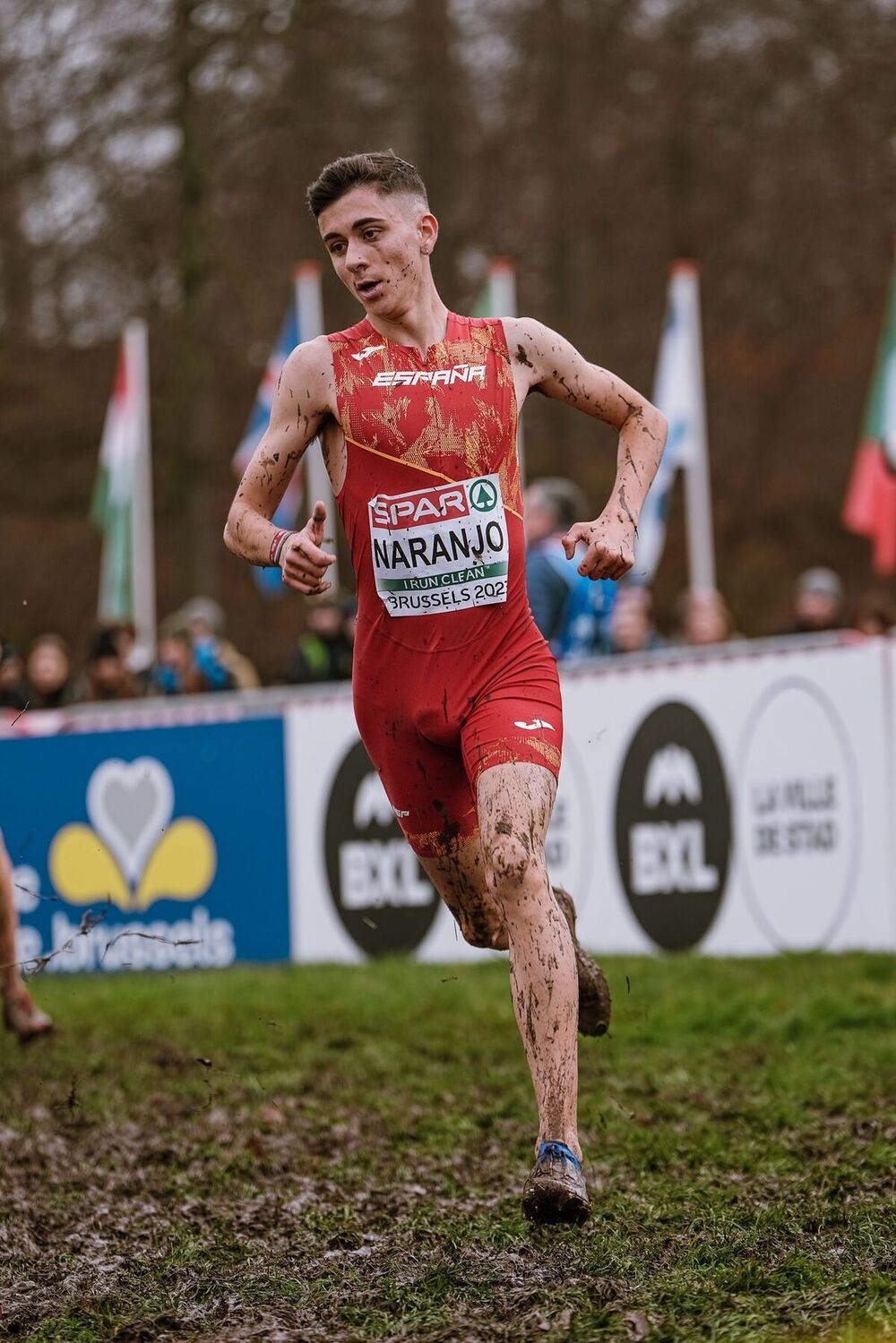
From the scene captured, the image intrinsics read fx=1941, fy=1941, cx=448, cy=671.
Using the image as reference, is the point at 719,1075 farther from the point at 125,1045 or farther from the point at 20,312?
the point at 20,312

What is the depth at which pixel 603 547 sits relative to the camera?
489 cm

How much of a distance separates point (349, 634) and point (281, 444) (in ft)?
26.3

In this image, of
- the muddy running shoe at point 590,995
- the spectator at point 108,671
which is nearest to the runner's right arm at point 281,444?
the muddy running shoe at point 590,995

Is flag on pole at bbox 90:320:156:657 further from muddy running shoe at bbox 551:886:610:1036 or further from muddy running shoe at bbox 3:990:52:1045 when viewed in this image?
muddy running shoe at bbox 551:886:610:1036

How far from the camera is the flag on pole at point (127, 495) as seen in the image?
754 inches

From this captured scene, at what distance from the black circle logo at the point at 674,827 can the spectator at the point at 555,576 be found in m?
0.69

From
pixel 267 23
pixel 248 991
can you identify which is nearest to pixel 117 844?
pixel 248 991

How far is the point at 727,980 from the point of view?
9.24m

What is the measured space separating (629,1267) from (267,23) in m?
18.0

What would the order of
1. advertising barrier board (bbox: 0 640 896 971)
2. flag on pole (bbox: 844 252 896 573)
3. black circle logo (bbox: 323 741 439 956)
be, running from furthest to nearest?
flag on pole (bbox: 844 252 896 573), black circle logo (bbox: 323 741 439 956), advertising barrier board (bbox: 0 640 896 971)

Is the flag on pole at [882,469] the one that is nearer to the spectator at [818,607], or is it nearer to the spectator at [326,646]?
the spectator at [818,607]

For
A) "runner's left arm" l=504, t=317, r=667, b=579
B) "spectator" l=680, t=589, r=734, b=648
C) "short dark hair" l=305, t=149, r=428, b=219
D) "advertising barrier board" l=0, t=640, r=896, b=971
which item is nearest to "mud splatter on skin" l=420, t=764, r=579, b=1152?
"runner's left arm" l=504, t=317, r=667, b=579

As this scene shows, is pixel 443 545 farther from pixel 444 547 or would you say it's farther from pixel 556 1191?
pixel 556 1191

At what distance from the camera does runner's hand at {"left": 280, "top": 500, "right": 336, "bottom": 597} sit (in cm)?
463
